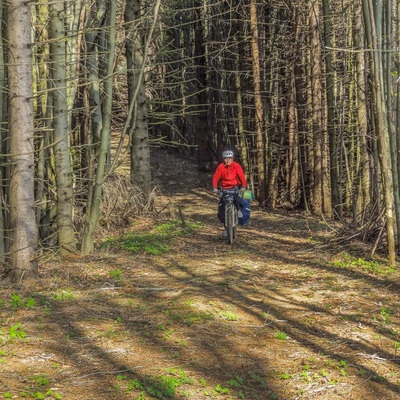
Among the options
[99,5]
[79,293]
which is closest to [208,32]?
[99,5]

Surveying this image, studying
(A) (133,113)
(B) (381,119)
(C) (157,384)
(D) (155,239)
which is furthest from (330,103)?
(C) (157,384)

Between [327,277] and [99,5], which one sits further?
[99,5]

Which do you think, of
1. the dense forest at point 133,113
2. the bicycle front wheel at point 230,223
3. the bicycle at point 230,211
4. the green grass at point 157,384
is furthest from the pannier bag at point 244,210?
the green grass at point 157,384

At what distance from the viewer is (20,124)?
314 inches

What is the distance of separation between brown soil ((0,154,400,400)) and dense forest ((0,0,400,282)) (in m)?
0.96

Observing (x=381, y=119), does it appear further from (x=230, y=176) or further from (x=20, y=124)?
(x=20, y=124)

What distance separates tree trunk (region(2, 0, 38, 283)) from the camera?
311 inches

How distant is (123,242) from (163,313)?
4655 mm

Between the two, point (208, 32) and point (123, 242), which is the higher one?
point (208, 32)

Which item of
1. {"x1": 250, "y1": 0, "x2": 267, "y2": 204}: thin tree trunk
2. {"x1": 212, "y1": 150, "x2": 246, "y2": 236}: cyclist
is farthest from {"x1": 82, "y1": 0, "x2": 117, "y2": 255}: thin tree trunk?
{"x1": 250, "y1": 0, "x2": 267, "y2": 204}: thin tree trunk

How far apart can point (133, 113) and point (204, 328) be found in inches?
439

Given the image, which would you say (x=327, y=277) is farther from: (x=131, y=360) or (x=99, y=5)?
(x=99, y=5)

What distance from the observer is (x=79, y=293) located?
8234mm

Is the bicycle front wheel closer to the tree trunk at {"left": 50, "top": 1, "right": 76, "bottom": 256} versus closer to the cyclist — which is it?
the cyclist
